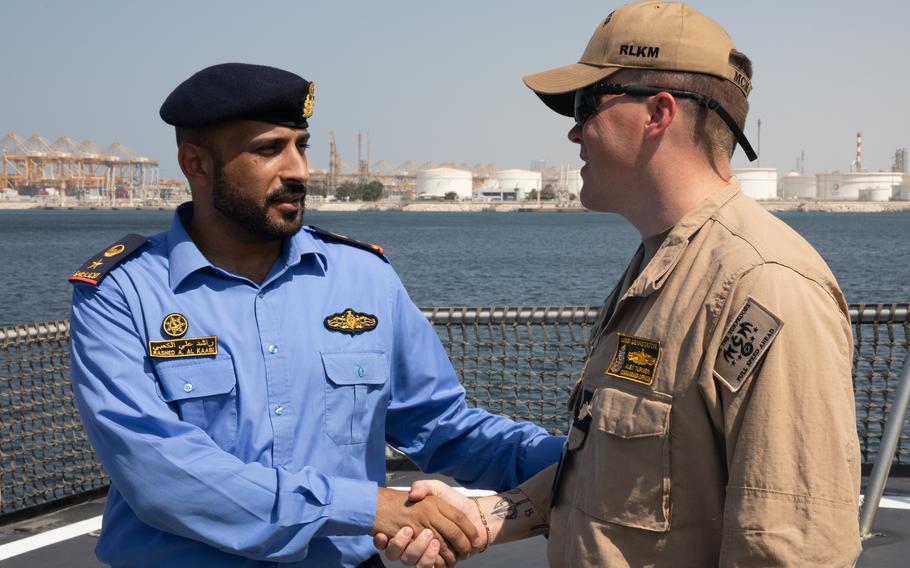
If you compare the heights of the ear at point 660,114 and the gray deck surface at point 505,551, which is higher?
the ear at point 660,114

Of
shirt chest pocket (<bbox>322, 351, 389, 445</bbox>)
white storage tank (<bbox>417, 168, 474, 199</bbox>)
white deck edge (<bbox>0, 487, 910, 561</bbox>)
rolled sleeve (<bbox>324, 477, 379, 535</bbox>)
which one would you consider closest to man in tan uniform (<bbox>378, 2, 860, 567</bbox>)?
rolled sleeve (<bbox>324, 477, 379, 535</bbox>)

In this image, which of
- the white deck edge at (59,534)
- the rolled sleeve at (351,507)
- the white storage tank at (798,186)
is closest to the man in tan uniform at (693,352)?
the rolled sleeve at (351,507)

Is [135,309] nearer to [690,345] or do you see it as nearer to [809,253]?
[690,345]

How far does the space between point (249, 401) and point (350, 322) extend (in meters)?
0.34

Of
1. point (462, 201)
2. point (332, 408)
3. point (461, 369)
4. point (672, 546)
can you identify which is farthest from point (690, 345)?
point (462, 201)

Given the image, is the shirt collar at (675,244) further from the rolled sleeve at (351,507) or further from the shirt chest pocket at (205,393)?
the shirt chest pocket at (205,393)

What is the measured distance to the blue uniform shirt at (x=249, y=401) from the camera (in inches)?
91.4

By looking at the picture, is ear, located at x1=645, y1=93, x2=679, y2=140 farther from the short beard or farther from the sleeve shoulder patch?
the short beard

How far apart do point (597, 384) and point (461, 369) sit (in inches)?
148

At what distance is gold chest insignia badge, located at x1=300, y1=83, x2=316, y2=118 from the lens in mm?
2732

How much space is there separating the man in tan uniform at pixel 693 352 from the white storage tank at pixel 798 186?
19339 centimetres

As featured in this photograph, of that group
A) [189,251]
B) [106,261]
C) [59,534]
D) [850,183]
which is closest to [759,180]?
[850,183]

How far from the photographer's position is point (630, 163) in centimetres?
202

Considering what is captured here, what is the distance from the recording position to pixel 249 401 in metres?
2.48
